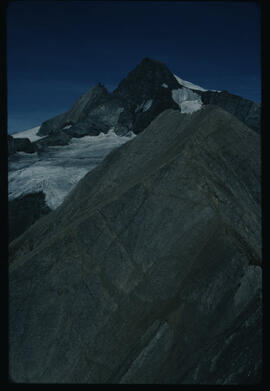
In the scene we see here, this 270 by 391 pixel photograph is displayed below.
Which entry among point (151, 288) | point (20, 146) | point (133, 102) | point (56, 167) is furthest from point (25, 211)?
point (133, 102)

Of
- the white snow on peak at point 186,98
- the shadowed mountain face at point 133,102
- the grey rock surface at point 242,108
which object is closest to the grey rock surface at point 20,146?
the shadowed mountain face at point 133,102

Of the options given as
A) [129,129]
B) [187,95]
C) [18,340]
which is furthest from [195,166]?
[187,95]

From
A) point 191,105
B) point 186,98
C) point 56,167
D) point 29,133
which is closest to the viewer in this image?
point 56,167

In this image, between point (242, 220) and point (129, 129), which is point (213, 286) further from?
point (129, 129)

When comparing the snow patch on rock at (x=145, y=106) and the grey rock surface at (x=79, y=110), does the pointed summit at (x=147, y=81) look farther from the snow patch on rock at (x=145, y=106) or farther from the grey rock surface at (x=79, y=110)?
the grey rock surface at (x=79, y=110)

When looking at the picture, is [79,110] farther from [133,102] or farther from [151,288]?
[151,288]

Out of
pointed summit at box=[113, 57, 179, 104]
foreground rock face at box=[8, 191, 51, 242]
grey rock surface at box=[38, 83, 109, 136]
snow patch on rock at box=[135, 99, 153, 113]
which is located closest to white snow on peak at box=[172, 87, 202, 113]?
pointed summit at box=[113, 57, 179, 104]
